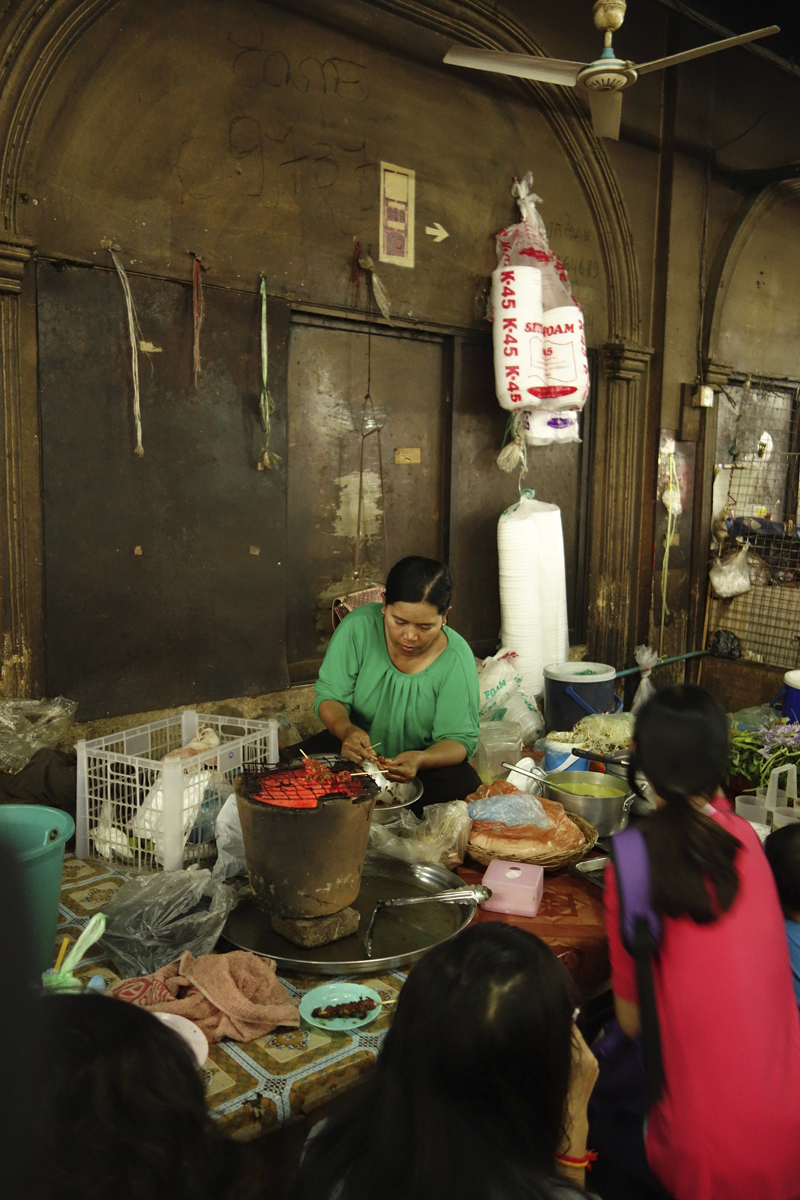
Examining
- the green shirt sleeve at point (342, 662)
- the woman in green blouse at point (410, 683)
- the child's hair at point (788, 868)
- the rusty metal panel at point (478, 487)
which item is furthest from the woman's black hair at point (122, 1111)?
the rusty metal panel at point (478, 487)

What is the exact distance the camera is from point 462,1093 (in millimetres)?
1085

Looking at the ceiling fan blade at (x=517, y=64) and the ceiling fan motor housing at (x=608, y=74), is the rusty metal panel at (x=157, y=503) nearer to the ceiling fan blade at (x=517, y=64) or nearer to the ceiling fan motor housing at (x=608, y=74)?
the ceiling fan blade at (x=517, y=64)

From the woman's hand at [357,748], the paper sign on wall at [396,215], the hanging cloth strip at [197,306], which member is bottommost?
the woman's hand at [357,748]

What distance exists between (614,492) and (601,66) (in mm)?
Result: 3195

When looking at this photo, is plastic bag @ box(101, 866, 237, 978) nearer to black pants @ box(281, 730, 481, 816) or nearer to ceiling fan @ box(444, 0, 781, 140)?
black pants @ box(281, 730, 481, 816)

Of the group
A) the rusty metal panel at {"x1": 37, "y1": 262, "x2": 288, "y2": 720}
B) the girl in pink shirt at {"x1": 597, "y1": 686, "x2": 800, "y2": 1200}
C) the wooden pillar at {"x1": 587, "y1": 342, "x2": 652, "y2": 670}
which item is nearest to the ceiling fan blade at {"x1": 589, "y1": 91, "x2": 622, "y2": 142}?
the rusty metal panel at {"x1": 37, "y1": 262, "x2": 288, "y2": 720}

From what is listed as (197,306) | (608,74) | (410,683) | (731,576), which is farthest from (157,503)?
(731,576)

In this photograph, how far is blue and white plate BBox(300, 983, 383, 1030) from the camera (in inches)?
67.9

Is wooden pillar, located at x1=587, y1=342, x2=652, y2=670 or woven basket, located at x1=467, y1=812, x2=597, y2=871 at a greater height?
wooden pillar, located at x1=587, y1=342, x2=652, y2=670

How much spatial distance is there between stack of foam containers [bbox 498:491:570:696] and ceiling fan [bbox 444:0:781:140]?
81.4 inches

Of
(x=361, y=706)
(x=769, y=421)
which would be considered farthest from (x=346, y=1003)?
(x=769, y=421)

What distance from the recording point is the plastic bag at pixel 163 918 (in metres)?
1.91

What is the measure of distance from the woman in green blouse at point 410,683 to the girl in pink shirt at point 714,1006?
58.9 inches

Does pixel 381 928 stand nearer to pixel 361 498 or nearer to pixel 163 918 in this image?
pixel 163 918
